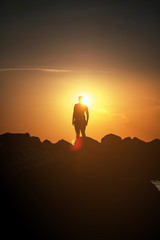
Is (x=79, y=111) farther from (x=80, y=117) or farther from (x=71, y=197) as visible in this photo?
(x=71, y=197)

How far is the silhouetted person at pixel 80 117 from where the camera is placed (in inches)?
680

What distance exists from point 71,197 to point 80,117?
5860 millimetres

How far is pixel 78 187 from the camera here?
43.8ft

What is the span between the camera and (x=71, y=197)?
12.9 meters

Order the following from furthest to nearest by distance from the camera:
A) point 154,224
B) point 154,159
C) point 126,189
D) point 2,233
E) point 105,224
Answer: point 154,159, point 126,189, point 154,224, point 105,224, point 2,233

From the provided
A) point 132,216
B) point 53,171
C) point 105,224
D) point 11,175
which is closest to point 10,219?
point 11,175

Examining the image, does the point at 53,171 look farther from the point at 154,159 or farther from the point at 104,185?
the point at 154,159

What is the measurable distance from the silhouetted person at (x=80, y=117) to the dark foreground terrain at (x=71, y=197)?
1.56 meters

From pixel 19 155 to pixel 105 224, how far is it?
619cm

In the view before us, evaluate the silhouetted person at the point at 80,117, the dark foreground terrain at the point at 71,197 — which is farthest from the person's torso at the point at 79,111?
the dark foreground terrain at the point at 71,197

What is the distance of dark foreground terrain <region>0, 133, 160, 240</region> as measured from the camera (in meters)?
11.7

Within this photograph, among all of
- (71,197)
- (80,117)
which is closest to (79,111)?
(80,117)

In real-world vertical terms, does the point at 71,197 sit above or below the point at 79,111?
below

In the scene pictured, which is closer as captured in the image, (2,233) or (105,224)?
(2,233)
